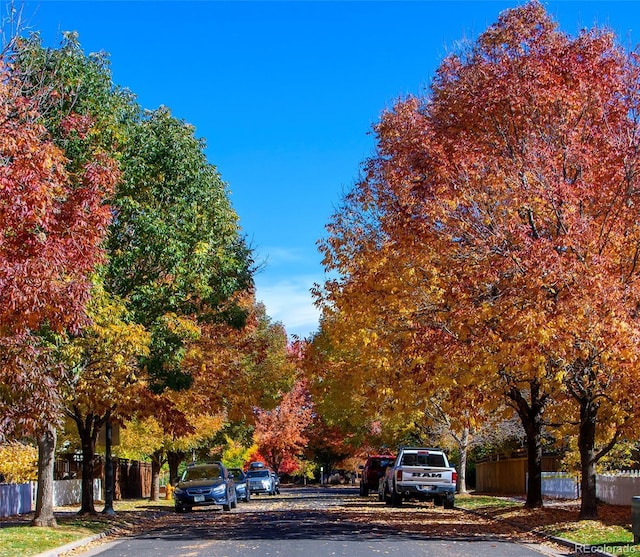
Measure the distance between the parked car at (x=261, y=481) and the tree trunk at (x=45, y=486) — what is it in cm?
2651

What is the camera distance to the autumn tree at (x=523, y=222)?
16250 mm

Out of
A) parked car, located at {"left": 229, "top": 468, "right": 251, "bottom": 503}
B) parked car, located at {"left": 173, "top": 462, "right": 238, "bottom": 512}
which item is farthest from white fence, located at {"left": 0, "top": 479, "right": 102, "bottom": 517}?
parked car, located at {"left": 229, "top": 468, "right": 251, "bottom": 503}

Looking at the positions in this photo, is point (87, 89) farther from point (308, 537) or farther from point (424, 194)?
point (308, 537)

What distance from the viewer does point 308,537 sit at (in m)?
17.9

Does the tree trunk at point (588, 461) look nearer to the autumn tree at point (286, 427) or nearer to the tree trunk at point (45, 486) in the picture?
the tree trunk at point (45, 486)

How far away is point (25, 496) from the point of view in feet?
89.3

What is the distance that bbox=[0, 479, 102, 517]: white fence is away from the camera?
82.6ft

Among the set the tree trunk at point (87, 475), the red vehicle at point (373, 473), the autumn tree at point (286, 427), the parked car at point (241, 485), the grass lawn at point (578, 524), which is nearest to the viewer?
the grass lawn at point (578, 524)

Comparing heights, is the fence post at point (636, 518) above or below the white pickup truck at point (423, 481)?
above

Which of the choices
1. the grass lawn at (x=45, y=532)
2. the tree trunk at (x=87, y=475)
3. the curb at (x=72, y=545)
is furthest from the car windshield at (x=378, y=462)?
the curb at (x=72, y=545)

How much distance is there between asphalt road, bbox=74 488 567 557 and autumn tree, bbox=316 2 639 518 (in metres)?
3.20

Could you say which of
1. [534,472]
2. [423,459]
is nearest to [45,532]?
[534,472]

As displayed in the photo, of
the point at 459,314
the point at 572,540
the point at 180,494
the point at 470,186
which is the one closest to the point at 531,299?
the point at 459,314

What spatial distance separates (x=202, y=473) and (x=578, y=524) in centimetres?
1504
